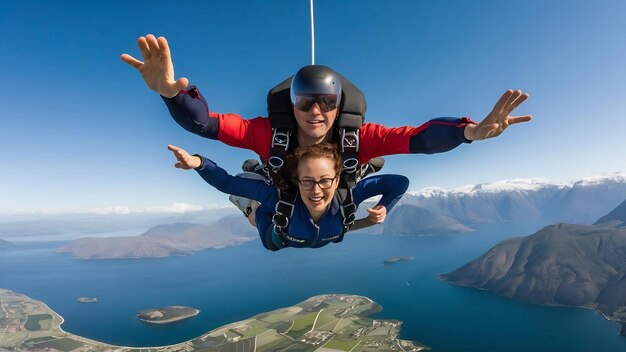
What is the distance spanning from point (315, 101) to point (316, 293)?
83.6m

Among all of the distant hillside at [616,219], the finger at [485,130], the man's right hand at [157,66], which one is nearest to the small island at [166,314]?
the man's right hand at [157,66]

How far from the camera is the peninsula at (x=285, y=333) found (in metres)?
51.6

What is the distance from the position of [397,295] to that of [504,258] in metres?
46.2

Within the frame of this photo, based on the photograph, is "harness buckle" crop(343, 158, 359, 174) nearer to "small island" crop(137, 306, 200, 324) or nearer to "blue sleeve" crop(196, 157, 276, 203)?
"blue sleeve" crop(196, 157, 276, 203)

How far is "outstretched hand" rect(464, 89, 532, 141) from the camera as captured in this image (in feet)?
8.42

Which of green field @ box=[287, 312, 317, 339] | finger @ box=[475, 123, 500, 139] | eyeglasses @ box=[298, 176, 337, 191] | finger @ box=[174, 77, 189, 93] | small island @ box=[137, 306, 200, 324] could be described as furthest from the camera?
small island @ box=[137, 306, 200, 324]

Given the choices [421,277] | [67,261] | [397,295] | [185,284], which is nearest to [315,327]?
[397,295]

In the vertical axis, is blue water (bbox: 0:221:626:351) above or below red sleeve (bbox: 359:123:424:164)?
below

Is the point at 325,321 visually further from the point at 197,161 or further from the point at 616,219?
the point at 616,219

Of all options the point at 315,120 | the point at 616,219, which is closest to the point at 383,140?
the point at 315,120

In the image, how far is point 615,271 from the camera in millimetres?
84062

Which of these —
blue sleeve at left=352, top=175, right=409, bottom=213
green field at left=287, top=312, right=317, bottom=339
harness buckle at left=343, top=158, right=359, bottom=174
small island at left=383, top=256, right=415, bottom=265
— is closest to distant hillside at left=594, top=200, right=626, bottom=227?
small island at left=383, top=256, right=415, bottom=265

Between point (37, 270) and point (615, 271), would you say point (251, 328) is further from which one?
point (37, 270)

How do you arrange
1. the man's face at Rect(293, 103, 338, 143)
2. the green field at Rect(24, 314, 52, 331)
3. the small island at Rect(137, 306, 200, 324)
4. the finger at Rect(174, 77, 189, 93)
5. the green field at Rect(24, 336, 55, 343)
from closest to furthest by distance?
1. the finger at Rect(174, 77, 189, 93)
2. the man's face at Rect(293, 103, 338, 143)
3. the green field at Rect(24, 336, 55, 343)
4. the small island at Rect(137, 306, 200, 324)
5. the green field at Rect(24, 314, 52, 331)
